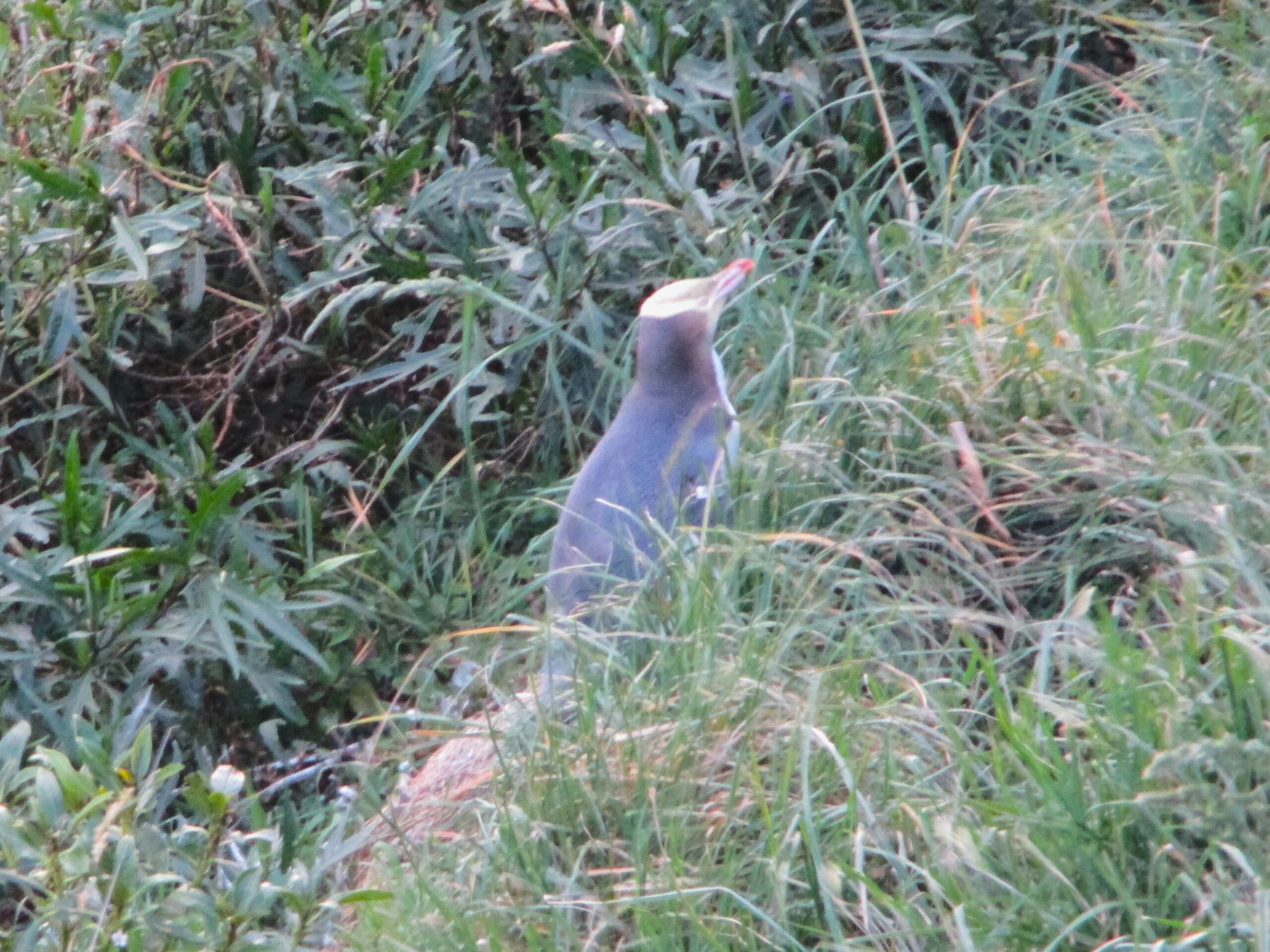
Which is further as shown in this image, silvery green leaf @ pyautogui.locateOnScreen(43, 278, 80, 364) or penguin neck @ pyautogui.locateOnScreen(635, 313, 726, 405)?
silvery green leaf @ pyautogui.locateOnScreen(43, 278, 80, 364)

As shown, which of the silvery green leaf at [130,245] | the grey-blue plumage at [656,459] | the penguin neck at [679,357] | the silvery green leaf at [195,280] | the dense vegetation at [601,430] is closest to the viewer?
the dense vegetation at [601,430]

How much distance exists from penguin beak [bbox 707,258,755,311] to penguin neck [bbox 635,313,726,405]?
48 millimetres

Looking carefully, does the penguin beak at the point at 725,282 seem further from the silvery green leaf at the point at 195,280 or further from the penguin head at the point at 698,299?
the silvery green leaf at the point at 195,280

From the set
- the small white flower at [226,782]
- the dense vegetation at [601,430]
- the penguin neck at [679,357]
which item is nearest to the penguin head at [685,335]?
the penguin neck at [679,357]

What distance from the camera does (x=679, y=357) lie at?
140 inches

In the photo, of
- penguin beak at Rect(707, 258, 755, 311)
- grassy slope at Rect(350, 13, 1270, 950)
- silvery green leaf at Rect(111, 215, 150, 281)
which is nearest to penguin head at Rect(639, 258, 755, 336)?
penguin beak at Rect(707, 258, 755, 311)

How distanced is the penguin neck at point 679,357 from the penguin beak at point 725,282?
0.05m

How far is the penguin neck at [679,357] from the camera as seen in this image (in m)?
3.54

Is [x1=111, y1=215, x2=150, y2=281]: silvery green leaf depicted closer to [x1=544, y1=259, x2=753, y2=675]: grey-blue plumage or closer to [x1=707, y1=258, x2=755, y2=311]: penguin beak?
[x1=544, y1=259, x2=753, y2=675]: grey-blue plumage

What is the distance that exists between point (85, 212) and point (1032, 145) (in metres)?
2.34

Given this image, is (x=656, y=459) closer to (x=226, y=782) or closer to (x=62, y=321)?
(x=226, y=782)

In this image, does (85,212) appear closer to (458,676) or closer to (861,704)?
(458,676)

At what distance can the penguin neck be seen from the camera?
3.54 metres

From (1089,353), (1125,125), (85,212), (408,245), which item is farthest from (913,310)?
(85,212)
